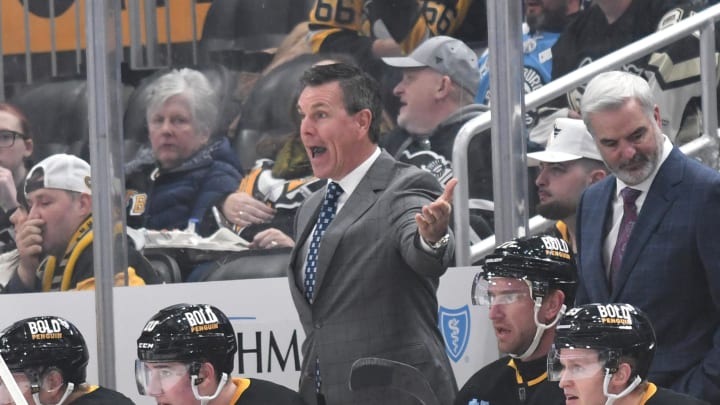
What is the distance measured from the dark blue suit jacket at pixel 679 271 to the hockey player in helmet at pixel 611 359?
0.23m

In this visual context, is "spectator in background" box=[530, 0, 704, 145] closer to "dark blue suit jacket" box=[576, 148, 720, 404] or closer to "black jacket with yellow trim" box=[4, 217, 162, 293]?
"dark blue suit jacket" box=[576, 148, 720, 404]

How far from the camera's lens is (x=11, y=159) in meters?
4.28

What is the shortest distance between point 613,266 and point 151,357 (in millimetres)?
1200

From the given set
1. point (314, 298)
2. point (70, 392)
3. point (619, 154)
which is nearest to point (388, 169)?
point (314, 298)

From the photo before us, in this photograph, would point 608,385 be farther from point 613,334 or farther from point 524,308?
point 524,308

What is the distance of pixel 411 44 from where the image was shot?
416cm

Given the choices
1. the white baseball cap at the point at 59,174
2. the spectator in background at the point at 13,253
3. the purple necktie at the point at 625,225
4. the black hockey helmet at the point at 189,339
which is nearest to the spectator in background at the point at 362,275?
the black hockey helmet at the point at 189,339

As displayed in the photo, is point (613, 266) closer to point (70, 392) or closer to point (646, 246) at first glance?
point (646, 246)

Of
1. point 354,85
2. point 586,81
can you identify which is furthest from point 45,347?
point 586,81

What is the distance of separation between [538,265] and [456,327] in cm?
65

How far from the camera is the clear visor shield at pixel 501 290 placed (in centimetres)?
346

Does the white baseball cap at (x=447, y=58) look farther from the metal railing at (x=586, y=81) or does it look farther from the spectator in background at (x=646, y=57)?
the spectator in background at (x=646, y=57)

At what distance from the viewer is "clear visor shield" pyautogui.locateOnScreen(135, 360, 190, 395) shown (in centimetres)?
356

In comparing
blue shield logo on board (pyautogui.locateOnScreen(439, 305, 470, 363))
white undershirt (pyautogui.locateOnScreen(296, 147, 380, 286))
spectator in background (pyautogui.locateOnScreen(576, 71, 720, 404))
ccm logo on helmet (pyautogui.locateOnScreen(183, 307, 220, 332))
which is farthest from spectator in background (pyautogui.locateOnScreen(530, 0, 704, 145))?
ccm logo on helmet (pyautogui.locateOnScreen(183, 307, 220, 332))
